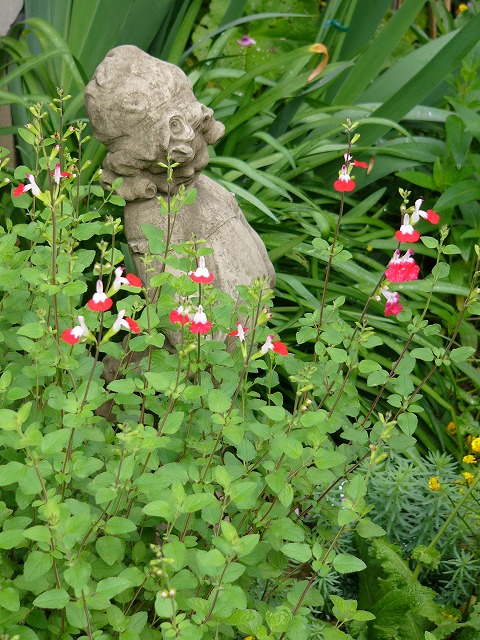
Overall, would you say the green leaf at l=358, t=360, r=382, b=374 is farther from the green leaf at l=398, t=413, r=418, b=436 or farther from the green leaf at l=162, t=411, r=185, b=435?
the green leaf at l=162, t=411, r=185, b=435

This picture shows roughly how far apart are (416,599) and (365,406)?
864mm

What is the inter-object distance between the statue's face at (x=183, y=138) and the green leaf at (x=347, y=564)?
103 centimetres

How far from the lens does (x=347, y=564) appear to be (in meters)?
1.55

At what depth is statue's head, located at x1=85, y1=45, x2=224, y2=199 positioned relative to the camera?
220cm

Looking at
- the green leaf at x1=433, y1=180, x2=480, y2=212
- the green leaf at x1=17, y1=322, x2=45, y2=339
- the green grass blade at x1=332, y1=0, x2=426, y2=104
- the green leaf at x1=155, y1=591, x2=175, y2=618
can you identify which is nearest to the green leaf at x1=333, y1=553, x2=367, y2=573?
the green leaf at x1=155, y1=591, x2=175, y2=618

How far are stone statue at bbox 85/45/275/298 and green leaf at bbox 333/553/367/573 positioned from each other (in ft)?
3.02

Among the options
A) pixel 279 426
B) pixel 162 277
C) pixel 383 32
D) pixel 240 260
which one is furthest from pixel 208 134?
pixel 383 32

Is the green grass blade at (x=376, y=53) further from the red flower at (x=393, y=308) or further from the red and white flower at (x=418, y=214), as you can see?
the red flower at (x=393, y=308)

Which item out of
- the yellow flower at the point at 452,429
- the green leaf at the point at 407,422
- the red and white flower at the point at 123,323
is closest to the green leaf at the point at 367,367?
the green leaf at the point at 407,422

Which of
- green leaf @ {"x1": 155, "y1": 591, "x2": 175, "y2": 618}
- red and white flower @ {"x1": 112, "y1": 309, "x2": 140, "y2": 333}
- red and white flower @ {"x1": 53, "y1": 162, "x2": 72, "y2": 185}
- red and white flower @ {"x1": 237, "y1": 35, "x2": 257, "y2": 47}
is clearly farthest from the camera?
red and white flower @ {"x1": 237, "y1": 35, "x2": 257, "y2": 47}

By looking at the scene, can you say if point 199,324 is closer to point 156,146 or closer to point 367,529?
point 367,529

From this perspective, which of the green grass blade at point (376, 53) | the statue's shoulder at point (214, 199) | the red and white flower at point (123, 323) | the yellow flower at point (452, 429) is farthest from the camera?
the green grass blade at point (376, 53)

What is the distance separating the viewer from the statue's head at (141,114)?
86.5 inches

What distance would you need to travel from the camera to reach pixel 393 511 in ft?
7.78
